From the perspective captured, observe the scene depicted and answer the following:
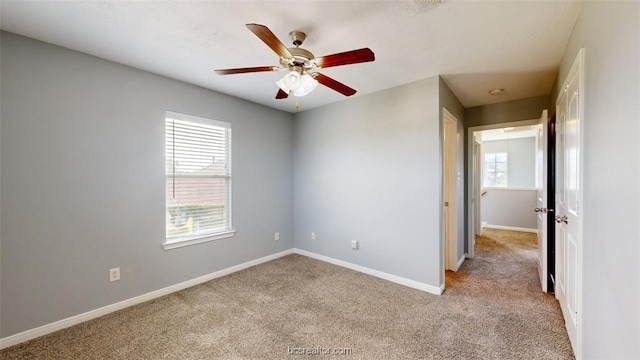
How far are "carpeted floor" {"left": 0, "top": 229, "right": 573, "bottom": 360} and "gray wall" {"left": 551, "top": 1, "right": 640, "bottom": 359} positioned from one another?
69cm

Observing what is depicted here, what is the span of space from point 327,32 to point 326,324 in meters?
2.43

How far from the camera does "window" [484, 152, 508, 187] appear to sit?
6.80 metres

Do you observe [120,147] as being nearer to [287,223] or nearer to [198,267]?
[198,267]

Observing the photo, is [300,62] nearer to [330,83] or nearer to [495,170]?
[330,83]

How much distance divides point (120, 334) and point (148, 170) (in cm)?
151

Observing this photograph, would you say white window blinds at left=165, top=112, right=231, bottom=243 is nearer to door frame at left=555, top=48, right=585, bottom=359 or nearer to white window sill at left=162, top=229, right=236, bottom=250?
white window sill at left=162, top=229, right=236, bottom=250

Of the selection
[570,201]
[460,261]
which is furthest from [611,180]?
[460,261]

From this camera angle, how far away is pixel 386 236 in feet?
10.8

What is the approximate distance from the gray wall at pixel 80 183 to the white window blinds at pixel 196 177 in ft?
0.39

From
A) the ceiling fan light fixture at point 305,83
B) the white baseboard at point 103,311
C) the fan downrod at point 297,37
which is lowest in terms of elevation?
the white baseboard at point 103,311

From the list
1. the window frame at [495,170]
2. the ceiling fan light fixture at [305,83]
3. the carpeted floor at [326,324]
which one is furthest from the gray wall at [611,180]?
the window frame at [495,170]

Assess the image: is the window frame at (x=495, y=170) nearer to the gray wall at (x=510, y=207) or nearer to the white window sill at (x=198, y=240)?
the gray wall at (x=510, y=207)

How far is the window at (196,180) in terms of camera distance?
2.98m

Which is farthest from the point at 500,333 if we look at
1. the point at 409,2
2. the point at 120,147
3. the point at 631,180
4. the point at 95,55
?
the point at 95,55
